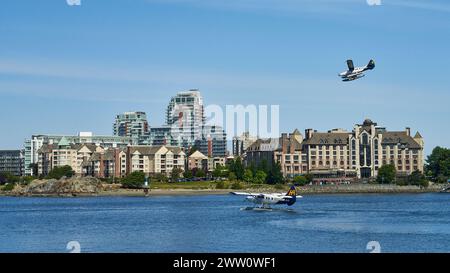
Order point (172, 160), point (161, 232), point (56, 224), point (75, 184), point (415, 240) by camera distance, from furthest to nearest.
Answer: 1. point (172, 160)
2. point (75, 184)
3. point (56, 224)
4. point (161, 232)
5. point (415, 240)

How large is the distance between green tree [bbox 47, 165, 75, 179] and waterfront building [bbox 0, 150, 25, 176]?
1561 inches

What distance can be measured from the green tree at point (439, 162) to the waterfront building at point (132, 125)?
6801cm

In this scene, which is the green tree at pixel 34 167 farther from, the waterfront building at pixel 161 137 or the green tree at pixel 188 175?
Result: the green tree at pixel 188 175

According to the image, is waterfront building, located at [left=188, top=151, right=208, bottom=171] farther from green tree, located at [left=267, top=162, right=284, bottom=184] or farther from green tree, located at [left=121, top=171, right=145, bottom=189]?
green tree, located at [left=267, top=162, right=284, bottom=184]

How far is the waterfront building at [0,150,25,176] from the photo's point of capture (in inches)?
5763

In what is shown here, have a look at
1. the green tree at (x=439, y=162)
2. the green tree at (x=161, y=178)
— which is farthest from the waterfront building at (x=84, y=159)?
the green tree at (x=439, y=162)

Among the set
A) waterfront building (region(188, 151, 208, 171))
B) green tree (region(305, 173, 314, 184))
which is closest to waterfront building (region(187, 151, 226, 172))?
waterfront building (region(188, 151, 208, 171))

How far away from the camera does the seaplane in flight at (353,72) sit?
18670 mm

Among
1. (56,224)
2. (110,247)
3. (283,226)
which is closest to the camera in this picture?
(110,247)
